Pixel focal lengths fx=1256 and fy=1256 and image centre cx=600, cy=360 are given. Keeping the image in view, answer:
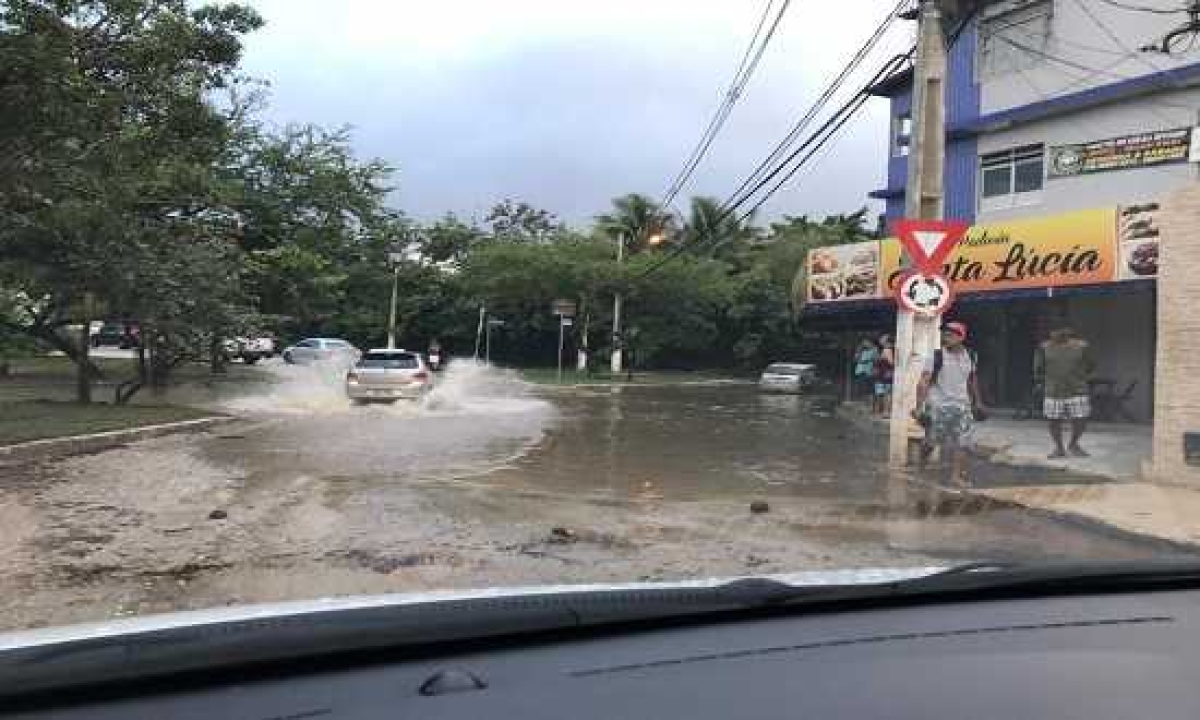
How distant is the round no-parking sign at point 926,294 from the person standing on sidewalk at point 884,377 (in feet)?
31.2

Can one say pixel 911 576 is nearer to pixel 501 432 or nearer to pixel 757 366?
pixel 501 432

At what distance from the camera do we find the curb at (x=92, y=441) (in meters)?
14.4

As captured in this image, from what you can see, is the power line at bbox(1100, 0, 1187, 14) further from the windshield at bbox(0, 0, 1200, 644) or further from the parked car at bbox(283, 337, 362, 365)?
the parked car at bbox(283, 337, 362, 365)

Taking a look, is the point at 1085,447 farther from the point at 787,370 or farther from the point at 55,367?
the point at 55,367

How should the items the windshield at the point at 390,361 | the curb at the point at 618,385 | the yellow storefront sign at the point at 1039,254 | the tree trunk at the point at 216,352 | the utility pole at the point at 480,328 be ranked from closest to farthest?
the yellow storefront sign at the point at 1039,254
the tree trunk at the point at 216,352
the windshield at the point at 390,361
the curb at the point at 618,385
the utility pole at the point at 480,328

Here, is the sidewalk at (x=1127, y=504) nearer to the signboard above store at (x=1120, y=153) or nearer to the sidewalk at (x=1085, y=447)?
the sidewalk at (x=1085, y=447)

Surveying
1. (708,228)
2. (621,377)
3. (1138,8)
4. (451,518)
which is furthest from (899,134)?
(708,228)

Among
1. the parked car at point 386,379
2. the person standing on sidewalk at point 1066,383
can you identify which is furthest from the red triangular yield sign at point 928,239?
the parked car at point 386,379

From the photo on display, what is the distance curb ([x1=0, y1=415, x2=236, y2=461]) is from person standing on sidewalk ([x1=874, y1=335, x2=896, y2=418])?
12.2m

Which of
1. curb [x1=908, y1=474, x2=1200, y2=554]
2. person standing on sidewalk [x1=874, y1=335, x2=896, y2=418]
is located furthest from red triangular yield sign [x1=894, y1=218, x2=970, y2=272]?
person standing on sidewalk [x1=874, y1=335, x2=896, y2=418]

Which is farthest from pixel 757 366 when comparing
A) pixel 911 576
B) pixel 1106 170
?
pixel 911 576

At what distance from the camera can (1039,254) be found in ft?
68.3

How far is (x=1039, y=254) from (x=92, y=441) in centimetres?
1485

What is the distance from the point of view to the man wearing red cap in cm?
1345
